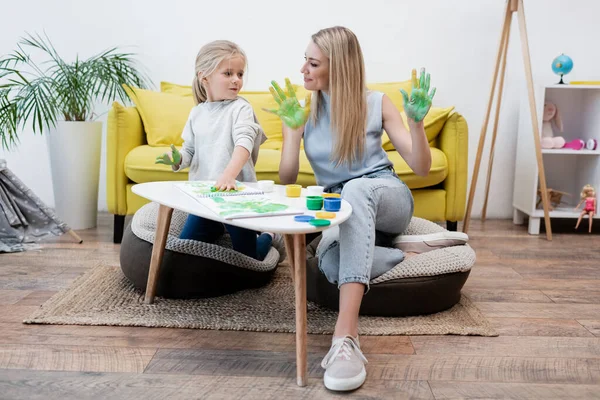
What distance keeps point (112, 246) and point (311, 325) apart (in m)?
1.33

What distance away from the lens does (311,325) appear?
1.77 metres

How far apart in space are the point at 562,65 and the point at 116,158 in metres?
2.23

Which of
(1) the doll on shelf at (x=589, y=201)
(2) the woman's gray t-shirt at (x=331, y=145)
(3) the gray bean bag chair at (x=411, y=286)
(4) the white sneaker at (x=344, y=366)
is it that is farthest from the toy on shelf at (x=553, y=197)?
(4) the white sneaker at (x=344, y=366)

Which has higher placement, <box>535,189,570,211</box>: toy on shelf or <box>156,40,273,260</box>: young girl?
<box>156,40,273,260</box>: young girl

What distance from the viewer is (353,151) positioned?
184 cm

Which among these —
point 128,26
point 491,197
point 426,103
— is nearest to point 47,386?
point 426,103

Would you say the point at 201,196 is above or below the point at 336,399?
above

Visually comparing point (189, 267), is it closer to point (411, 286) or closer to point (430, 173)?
point (411, 286)

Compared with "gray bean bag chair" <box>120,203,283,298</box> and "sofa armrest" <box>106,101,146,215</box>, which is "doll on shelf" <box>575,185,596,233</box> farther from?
"sofa armrest" <box>106,101,146,215</box>

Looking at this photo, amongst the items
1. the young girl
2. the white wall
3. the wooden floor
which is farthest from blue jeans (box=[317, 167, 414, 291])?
the white wall

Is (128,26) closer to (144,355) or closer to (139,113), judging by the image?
(139,113)

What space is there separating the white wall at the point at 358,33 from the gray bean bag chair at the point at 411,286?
1848 mm

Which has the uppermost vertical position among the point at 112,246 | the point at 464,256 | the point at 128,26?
the point at 128,26

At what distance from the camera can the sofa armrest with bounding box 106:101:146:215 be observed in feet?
9.15
